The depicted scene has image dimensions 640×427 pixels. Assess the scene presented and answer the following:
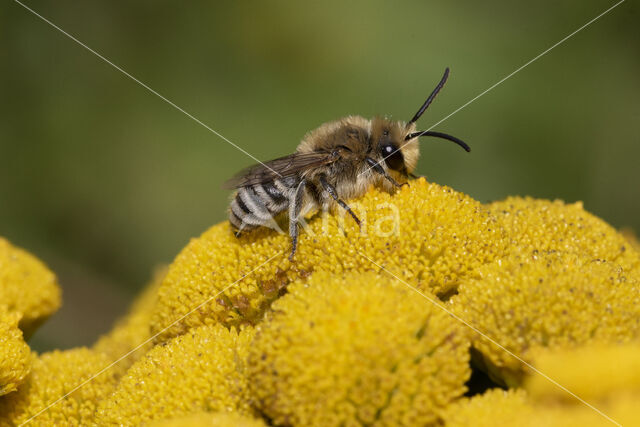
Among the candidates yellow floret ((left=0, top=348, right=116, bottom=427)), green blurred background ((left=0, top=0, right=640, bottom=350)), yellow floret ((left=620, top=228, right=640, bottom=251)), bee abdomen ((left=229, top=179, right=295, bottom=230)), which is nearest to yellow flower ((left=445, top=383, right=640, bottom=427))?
bee abdomen ((left=229, top=179, right=295, bottom=230))

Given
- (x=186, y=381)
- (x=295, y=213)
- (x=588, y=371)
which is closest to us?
(x=588, y=371)

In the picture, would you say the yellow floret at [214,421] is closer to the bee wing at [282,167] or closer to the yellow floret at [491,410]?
the yellow floret at [491,410]

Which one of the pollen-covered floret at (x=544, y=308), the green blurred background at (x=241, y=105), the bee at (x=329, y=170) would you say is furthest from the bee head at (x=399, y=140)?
the green blurred background at (x=241, y=105)

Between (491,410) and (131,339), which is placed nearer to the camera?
(491,410)

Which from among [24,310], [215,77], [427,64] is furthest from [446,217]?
[215,77]

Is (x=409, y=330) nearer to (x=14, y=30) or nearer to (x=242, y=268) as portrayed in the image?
(x=242, y=268)

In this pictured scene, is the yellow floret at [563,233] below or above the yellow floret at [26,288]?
above

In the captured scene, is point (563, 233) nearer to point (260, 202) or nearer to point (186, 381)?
point (260, 202)

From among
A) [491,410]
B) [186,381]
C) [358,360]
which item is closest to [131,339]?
Answer: [186,381]
